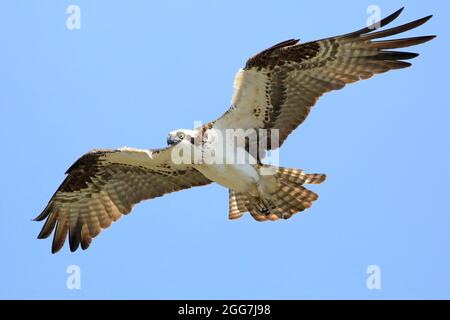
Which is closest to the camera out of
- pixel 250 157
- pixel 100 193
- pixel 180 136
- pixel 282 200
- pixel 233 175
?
pixel 180 136

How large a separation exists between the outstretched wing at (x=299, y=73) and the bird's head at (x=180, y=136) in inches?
22.4

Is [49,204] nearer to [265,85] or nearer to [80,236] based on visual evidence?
[80,236]

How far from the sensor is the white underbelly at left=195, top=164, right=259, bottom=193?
12531mm

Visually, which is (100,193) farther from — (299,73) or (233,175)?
(299,73)

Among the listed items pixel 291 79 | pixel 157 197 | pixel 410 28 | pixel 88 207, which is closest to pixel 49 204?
pixel 88 207

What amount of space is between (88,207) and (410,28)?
537cm

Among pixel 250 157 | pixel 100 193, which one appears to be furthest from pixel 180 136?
pixel 100 193

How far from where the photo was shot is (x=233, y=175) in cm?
1260

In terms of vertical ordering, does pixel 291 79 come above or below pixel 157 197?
above

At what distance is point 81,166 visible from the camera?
13398mm

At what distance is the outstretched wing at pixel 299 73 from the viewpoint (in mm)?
12094

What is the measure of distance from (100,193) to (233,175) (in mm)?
2347

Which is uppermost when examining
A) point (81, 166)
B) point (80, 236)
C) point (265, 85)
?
point (265, 85)

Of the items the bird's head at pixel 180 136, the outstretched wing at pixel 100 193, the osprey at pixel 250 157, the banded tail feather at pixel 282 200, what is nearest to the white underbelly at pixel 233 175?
the osprey at pixel 250 157
